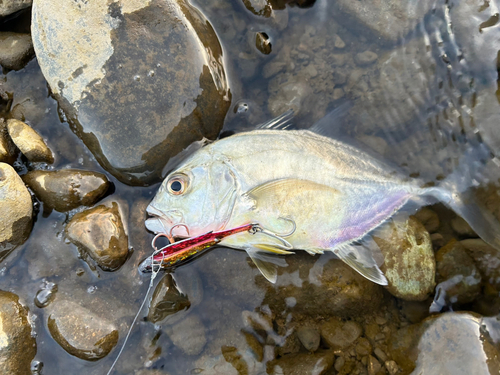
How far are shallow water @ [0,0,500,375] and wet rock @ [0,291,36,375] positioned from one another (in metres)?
0.08

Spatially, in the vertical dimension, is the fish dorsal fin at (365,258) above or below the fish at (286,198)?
below

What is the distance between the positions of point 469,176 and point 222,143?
93.0 inches

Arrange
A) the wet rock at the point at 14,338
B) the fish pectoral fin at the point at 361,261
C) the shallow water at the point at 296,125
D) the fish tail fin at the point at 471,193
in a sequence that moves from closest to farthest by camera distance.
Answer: the wet rock at the point at 14,338 < the fish pectoral fin at the point at 361,261 < the shallow water at the point at 296,125 < the fish tail fin at the point at 471,193

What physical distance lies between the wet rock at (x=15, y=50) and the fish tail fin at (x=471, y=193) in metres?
3.95

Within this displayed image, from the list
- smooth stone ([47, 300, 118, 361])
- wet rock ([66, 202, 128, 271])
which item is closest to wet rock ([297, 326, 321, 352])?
smooth stone ([47, 300, 118, 361])

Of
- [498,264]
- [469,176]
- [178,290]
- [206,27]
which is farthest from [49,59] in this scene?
[498,264]

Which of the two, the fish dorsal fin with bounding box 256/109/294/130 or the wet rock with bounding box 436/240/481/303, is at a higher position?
the fish dorsal fin with bounding box 256/109/294/130

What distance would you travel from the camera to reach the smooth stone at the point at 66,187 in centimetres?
272

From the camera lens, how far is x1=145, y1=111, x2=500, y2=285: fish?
2.56 metres

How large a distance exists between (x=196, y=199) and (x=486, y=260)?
2.71 meters

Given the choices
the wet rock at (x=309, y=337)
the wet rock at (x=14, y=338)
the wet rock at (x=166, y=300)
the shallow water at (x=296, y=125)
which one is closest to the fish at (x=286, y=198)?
the shallow water at (x=296, y=125)

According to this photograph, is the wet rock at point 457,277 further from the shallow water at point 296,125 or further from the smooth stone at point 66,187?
the smooth stone at point 66,187

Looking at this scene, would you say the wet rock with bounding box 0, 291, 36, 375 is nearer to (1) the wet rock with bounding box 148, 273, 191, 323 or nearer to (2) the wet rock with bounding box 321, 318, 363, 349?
(1) the wet rock with bounding box 148, 273, 191, 323

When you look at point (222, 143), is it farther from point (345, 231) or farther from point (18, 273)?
point (18, 273)
